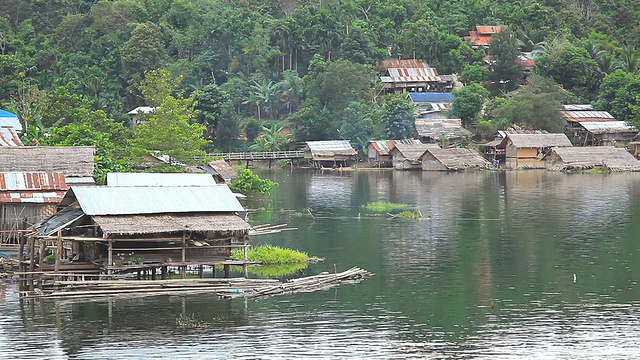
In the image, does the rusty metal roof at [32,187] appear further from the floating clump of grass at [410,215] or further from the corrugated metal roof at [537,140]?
the corrugated metal roof at [537,140]

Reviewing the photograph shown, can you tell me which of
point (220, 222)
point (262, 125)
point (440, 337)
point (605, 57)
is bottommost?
point (440, 337)

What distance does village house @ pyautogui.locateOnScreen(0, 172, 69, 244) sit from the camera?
95.1 ft

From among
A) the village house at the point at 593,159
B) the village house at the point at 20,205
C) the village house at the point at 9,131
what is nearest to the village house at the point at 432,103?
the village house at the point at 593,159

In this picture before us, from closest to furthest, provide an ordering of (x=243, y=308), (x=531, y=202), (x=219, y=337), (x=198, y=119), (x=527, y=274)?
(x=219, y=337) < (x=243, y=308) < (x=527, y=274) < (x=531, y=202) < (x=198, y=119)

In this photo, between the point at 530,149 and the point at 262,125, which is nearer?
the point at 530,149

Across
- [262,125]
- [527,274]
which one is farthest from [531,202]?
[262,125]

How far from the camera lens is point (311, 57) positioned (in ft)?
269

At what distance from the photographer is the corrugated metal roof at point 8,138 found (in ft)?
118

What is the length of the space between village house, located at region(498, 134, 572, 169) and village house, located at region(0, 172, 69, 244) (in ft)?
142

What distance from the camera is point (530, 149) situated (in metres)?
Answer: 67.9

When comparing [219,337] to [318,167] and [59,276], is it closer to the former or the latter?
[59,276]

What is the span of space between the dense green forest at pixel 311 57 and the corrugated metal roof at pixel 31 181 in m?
32.6

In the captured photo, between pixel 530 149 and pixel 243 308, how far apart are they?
47.1m

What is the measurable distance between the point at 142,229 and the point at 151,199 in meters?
1.65
